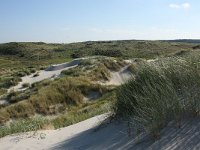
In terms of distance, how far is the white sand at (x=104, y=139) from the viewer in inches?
259

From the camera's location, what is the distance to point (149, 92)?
25.0ft

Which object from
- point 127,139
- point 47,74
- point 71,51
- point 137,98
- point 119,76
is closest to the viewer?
point 127,139

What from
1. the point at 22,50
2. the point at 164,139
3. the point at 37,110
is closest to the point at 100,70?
the point at 37,110

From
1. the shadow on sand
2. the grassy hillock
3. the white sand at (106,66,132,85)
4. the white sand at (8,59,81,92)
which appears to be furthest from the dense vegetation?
the grassy hillock

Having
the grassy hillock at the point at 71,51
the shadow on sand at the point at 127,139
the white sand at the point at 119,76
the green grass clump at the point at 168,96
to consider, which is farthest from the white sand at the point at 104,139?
the grassy hillock at the point at 71,51

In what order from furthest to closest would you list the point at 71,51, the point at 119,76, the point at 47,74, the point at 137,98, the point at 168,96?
1. the point at 71,51
2. the point at 47,74
3. the point at 119,76
4. the point at 137,98
5. the point at 168,96

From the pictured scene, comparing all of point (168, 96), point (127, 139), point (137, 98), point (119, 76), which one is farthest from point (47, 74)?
point (168, 96)

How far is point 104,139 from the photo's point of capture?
28.3 feet

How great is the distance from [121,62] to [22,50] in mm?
63168

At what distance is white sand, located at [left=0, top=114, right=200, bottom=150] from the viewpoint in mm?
6574

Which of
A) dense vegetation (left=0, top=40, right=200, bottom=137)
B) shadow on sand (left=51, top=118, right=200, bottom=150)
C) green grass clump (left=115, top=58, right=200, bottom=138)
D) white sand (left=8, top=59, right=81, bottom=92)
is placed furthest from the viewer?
white sand (left=8, top=59, right=81, bottom=92)

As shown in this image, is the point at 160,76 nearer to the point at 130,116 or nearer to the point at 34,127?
the point at 130,116

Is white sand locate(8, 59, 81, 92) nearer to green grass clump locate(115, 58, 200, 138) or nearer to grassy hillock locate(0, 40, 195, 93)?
grassy hillock locate(0, 40, 195, 93)

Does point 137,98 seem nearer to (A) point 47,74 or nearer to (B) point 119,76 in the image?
(B) point 119,76
